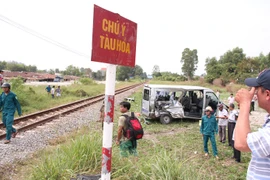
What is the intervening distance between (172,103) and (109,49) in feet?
28.9

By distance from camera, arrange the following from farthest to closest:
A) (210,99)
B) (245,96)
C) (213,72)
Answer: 1. (213,72)
2. (210,99)
3. (245,96)

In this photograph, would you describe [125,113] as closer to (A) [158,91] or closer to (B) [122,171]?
Answer: (B) [122,171]

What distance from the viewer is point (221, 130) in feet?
25.6

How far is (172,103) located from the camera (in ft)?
35.1

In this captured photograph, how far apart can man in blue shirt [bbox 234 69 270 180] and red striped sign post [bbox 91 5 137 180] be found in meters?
1.25

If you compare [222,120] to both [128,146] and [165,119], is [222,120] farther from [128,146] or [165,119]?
[128,146]

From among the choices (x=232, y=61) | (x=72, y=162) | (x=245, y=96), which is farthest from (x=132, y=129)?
(x=232, y=61)

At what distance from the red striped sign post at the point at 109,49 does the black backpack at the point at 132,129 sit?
5.61 feet

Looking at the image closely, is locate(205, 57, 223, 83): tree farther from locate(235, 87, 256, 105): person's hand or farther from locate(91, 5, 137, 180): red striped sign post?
locate(235, 87, 256, 105): person's hand

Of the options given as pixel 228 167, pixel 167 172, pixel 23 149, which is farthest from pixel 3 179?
pixel 228 167

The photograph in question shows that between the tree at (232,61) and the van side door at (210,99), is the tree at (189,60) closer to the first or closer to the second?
the tree at (232,61)

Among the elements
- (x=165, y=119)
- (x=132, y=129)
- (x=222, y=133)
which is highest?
(x=132, y=129)

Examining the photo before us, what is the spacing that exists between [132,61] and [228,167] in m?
4.42

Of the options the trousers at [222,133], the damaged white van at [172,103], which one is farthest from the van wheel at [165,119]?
the trousers at [222,133]
